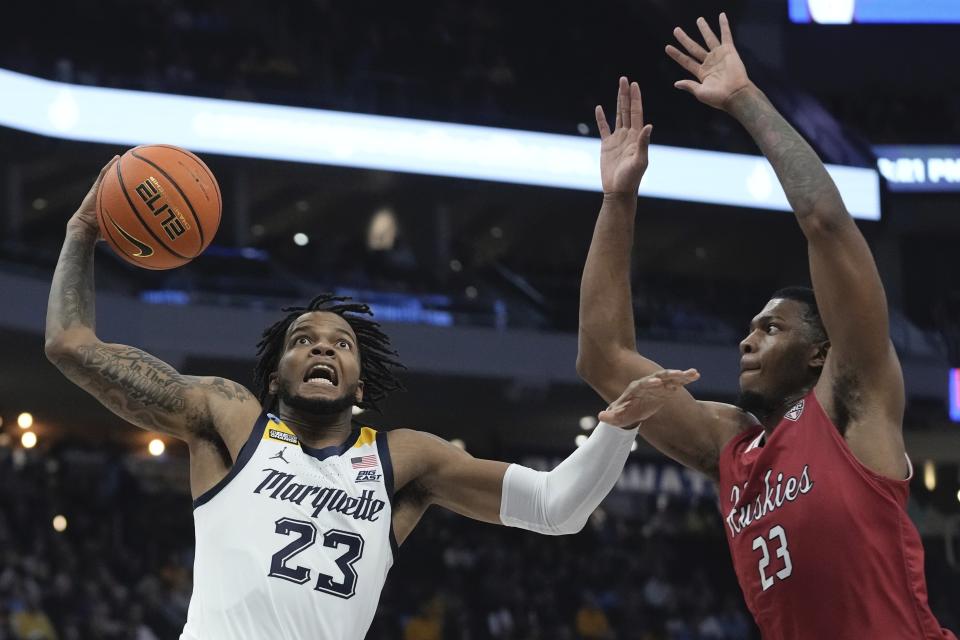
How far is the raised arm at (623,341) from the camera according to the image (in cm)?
456

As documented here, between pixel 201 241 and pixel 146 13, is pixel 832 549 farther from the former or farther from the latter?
pixel 146 13

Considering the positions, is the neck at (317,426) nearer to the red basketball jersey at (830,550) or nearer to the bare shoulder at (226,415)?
the bare shoulder at (226,415)

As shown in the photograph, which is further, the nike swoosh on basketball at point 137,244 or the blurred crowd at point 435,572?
the blurred crowd at point 435,572

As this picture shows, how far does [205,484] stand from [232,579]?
0.38 meters

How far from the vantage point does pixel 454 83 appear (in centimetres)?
2025

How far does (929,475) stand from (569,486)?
2037 cm

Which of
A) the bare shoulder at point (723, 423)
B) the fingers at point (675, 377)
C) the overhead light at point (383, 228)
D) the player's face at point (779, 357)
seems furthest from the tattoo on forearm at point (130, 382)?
the overhead light at point (383, 228)

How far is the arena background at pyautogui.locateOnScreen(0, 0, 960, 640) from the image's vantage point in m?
16.8

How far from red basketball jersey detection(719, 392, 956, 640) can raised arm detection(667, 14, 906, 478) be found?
0.07 metres

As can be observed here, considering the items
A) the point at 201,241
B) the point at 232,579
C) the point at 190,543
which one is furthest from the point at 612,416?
the point at 190,543

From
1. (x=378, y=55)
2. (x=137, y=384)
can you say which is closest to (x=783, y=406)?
(x=137, y=384)

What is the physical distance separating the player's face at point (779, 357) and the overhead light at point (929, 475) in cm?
1970

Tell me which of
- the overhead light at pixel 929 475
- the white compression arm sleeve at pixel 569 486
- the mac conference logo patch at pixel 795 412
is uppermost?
the mac conference logo patch at pixel 795 412

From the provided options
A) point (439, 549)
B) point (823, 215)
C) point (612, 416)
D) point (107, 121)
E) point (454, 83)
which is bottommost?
point (439, 549)
